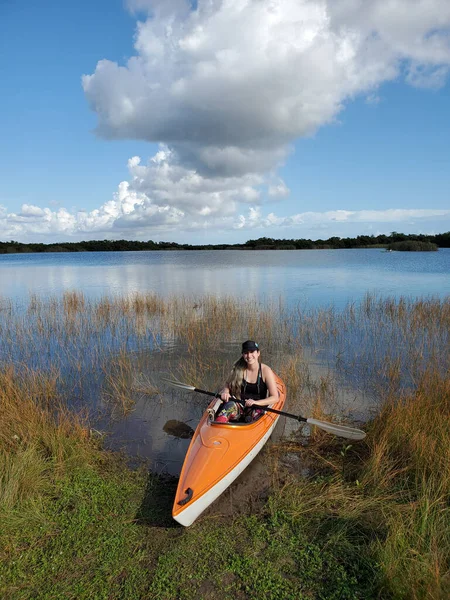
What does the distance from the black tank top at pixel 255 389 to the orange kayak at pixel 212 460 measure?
515 mm

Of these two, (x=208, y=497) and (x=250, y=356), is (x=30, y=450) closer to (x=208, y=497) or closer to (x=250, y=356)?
(x=208, y=497)

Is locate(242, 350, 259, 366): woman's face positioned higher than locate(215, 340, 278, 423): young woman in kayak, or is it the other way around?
locate(242, 350, 259, 366): woman's face

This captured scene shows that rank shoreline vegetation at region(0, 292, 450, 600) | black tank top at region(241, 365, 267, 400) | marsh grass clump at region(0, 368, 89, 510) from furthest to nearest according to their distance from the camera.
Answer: black tank top at region(241, 365, 267, 400) → marsh grass clump at region(0, 368, 89, 510) → shoreline vegetation at region(0, 292, 450, 600)

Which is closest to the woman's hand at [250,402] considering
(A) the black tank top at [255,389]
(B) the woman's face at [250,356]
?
(A) the black tank top at [255,389]

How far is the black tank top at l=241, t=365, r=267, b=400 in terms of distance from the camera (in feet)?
18.9

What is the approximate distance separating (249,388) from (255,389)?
9 centimetres

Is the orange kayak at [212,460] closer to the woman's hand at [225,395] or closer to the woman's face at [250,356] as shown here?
the woman's hand at [225,395]

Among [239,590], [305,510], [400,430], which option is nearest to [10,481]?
[239,590]

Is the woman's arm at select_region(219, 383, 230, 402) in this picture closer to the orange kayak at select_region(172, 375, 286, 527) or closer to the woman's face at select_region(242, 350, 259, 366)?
the orange kayak at select_region(172, 375, 286, 527)

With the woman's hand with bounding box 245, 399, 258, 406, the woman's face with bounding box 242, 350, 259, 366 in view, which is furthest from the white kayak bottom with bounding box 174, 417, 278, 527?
the woman's face with bounding box 242, 350, 259, 366

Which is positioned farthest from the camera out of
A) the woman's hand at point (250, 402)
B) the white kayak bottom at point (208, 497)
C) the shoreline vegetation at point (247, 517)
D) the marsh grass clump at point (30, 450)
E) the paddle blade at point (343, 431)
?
the woman's hand at point (250, 402)

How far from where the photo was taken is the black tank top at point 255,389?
575cm

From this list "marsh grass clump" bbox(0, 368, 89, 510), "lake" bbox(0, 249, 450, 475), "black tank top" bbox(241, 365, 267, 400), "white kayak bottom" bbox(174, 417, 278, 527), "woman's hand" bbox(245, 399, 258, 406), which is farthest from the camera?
"lake" bbox(0, 249, 450, 475)

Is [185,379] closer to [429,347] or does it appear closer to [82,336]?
[82,336]
